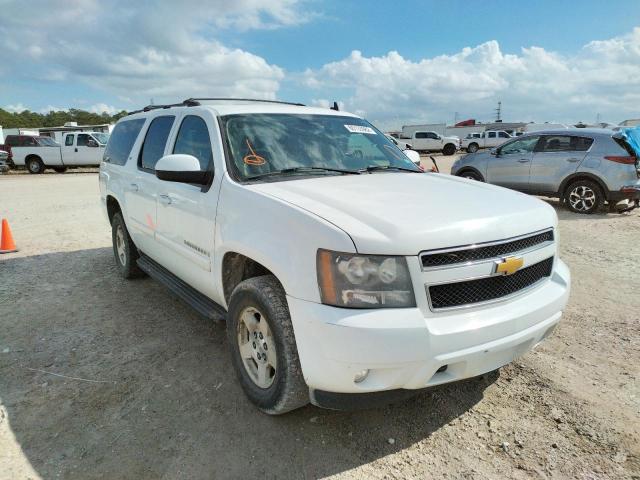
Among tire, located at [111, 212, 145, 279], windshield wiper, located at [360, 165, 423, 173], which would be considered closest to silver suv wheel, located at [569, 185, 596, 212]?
windshield wiper, located at [360, 165, 423, 173]

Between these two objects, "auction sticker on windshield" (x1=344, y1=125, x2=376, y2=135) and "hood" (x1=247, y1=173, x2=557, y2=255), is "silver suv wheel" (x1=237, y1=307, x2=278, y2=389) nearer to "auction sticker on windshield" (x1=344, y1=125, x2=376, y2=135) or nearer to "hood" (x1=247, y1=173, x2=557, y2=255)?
"hood" (x1=247, y1=173, x2=557, y2=255)

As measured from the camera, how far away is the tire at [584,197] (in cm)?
950

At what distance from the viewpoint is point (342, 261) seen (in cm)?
225

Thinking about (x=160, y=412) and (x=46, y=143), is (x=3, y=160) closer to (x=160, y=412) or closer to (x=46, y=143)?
(x=46, y=143)

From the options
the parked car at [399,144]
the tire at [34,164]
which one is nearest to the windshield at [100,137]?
the tire at [34,164]

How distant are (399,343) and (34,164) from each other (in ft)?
87.7

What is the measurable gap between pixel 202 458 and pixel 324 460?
657mm

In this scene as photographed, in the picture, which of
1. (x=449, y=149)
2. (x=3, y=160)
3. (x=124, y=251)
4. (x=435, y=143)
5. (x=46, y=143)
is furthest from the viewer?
(x=435, y=143)

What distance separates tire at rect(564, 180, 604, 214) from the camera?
9.50 m

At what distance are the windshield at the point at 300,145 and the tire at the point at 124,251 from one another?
244 cm

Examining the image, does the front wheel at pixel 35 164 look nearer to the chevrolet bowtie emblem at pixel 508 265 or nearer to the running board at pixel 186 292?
the running board at pixel 186 292

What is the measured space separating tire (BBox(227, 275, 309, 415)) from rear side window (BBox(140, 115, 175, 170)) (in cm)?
201

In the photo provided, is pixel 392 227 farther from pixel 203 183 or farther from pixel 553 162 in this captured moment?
pixel 553 162

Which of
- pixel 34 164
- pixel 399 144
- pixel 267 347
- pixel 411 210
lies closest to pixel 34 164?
pixel 34 164
